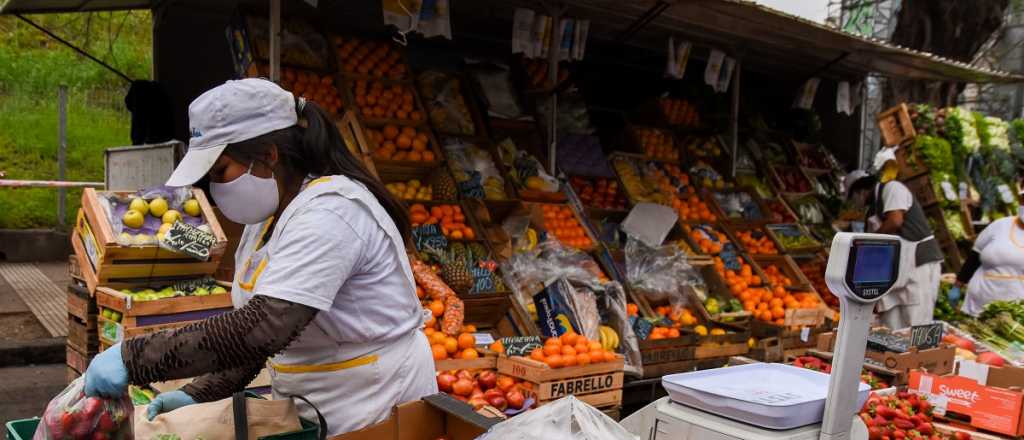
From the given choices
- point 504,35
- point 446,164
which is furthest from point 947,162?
point 446,164

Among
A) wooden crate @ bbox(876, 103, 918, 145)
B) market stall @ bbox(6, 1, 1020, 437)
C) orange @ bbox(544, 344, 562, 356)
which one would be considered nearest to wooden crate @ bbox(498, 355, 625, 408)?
market stall @ bbox(6, 1, 1020, 437)

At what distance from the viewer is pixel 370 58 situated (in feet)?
21.4

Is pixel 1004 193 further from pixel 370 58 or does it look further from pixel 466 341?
pixel 466 341

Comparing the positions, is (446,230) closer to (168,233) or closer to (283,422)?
(168,233)

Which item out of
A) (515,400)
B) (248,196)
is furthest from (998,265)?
(248,196)

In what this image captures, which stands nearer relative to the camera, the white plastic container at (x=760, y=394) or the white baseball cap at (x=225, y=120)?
the white plastic container at (x=760, y=394)

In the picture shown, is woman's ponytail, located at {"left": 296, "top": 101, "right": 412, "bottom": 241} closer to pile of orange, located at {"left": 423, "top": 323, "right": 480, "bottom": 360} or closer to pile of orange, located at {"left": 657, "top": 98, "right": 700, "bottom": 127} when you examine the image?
pile of orange, located at {"left": 423, "top": 323, "right": 480, "bottom": 360}

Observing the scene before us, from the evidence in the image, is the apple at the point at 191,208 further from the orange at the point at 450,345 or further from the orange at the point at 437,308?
the orange at the point at 450,345

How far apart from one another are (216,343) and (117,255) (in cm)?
322

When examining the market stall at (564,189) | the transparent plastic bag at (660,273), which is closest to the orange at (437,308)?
the market stall at (564,189)

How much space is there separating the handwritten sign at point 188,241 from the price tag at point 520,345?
1978 millimetres

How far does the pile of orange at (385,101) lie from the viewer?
244 inches

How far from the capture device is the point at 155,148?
237 inches

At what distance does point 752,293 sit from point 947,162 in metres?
3.95
